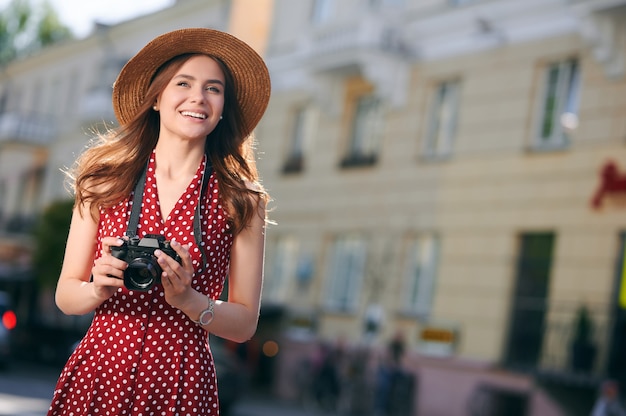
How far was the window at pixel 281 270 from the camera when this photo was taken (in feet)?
104

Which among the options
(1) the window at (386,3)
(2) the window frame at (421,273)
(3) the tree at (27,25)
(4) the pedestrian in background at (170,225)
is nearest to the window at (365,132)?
(1) the window at (386,3)

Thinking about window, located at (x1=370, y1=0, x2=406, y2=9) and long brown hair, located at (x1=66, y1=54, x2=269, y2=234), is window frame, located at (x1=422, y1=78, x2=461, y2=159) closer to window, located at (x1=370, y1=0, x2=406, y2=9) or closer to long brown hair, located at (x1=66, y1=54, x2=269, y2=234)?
window, located at (x1=370, y1=0, x2=406, y2=9)

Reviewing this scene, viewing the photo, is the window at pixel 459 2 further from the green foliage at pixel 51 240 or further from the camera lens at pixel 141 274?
the camera lens at pixel 141 274

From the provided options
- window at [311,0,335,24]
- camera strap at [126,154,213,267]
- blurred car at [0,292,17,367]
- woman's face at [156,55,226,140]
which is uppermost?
window at [311,0,335,24]

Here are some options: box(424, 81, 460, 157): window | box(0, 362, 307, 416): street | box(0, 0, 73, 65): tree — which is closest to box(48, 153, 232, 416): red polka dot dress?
box(0, 362, 307, 416): street

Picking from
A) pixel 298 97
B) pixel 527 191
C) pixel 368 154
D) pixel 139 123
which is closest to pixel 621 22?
pixel 527 191

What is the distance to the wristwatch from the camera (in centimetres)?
353

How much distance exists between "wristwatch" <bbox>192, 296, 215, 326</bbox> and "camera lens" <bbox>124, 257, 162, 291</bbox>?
0.27 m

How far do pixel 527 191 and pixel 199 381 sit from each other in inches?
817

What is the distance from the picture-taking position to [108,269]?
3336 millimetres

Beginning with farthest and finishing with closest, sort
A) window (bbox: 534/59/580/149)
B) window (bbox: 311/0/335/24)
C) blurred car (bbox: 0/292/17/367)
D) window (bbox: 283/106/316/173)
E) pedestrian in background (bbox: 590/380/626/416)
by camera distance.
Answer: window (bbox: 283/106/316/173)
window (bbox: 311/0/335/24)
blurred car (bbox: 0/292/17/367)
window (bbox: 534/59/580/149)
pedestrian in background (bbox: 590/380/626/416)

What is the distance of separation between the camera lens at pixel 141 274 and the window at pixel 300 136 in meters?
28.7

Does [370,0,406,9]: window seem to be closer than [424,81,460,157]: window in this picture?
No

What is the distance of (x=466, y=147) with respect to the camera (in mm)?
25797
